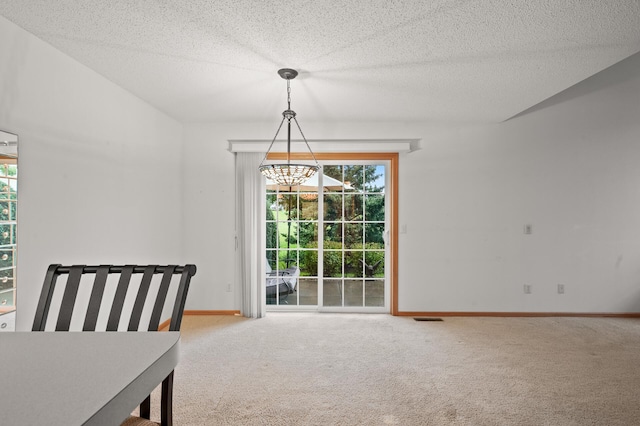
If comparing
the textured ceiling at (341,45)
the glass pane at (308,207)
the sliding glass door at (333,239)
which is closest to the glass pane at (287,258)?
the sliding glass door at (333,239)

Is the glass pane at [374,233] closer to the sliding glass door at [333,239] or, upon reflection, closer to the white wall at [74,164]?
the sliding glass door at [333,239]

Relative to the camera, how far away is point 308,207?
467cm

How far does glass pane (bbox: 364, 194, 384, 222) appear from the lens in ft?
15.2

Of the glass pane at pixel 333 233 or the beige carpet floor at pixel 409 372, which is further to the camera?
the glass pane at pixel 333 233

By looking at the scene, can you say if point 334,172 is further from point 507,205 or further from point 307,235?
point 507,205

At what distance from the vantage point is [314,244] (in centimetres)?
466

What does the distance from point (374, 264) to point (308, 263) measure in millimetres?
869

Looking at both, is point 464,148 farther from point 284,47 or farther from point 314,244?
point 284,47

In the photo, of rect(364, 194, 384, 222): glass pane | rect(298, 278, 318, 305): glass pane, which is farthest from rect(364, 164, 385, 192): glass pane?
rect(298, 278, 318, 305): glass pane

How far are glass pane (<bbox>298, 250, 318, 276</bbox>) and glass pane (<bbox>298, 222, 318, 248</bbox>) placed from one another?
9cm

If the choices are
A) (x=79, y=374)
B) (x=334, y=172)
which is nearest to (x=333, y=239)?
Result: (x=334, y=172)

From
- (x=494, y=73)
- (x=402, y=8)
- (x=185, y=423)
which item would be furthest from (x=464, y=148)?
(x=185, y=423)

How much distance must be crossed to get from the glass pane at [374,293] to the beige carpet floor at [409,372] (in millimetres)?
502

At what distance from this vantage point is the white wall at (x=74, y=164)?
2.22m
